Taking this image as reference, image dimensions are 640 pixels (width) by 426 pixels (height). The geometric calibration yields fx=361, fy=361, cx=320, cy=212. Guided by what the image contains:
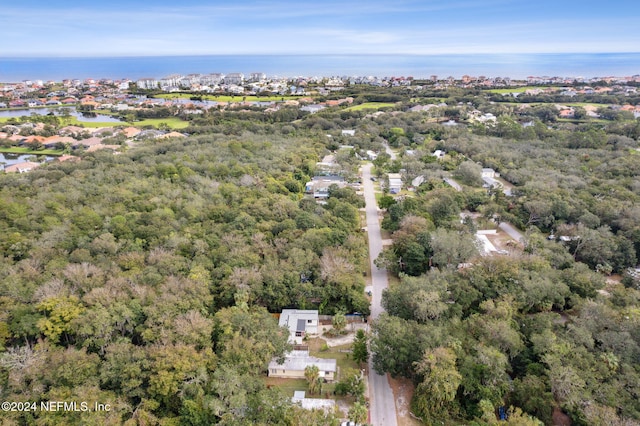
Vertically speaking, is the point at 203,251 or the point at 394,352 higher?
the point at 203,251

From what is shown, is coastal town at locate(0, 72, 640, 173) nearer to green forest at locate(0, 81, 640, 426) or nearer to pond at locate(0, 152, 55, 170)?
pond at locate(0, 152, 55, 170)

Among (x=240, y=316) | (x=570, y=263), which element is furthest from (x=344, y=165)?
(x=240, y=316)

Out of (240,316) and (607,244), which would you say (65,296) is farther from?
(607,244)

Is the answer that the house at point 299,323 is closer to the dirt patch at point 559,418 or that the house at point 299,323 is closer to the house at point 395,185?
the dirt patch at point 559,418

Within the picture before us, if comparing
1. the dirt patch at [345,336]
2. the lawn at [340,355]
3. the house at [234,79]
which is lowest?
the lawn at [340,355]

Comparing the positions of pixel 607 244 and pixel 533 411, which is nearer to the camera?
pixel 533 411

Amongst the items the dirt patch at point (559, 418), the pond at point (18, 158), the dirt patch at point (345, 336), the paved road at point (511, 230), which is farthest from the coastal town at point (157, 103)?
the dirt patch at point (559, 418)
